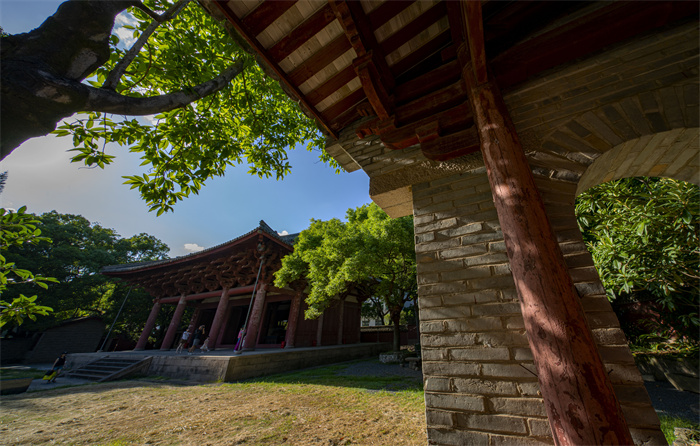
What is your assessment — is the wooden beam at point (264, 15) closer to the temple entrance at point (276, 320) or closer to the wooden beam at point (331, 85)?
the wooden beam at point (331, 85)

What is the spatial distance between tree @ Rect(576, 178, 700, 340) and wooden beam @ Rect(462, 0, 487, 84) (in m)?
4.03

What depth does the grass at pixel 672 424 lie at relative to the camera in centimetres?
303

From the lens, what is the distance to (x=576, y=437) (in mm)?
832

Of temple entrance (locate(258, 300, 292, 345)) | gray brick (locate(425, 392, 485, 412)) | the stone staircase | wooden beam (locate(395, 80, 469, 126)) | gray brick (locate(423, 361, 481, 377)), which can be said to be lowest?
the stone staircase

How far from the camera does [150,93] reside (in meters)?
3.81

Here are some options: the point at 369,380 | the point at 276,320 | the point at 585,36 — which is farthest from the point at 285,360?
the point at 585,36

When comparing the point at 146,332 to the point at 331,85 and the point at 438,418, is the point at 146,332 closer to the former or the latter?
the point at 331,85

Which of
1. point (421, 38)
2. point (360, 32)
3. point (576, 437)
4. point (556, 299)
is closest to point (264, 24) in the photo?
point (360, 32)

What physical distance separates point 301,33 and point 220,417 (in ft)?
18.0

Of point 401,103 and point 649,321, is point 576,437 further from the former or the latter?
point 649,321

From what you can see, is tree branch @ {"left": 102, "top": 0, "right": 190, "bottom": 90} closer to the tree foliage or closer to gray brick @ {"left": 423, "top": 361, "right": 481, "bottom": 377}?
the tree foliage

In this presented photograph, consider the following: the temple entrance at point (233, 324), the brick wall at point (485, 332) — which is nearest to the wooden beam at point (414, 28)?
the brick wall at point (485, 332)

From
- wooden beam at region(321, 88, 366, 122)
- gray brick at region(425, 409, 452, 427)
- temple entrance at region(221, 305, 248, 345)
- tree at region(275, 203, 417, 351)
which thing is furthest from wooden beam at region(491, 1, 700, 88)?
temple entrance at region(221, 305, 248, 345)

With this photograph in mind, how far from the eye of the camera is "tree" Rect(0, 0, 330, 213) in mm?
1764
